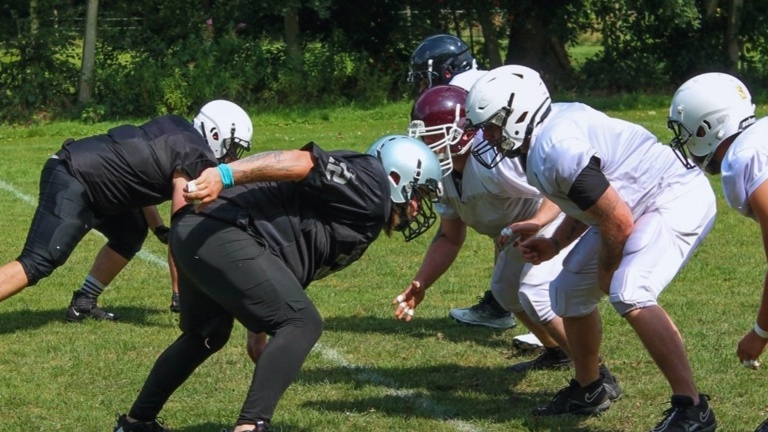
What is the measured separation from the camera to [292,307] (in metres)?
4.55

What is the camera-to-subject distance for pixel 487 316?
24.9ft

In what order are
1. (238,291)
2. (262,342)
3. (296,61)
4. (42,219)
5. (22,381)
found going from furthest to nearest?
(296,61)
(42,219)
(22,381)
(262,342)
(238,291)

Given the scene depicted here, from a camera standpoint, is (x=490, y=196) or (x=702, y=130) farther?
(x=490, y=196)

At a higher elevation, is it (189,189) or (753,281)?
(189,189)

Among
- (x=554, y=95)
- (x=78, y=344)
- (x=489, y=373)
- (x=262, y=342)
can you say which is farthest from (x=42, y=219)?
(x=554, y=95)

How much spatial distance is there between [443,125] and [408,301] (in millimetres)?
935

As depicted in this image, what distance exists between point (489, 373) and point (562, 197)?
1864 millimetres

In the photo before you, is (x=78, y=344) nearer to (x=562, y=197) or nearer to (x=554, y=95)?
(x=562, y=197)

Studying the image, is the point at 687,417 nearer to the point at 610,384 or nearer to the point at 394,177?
the point at 610,384

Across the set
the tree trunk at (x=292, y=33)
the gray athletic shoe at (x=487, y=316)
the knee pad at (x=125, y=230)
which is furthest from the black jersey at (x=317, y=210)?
the tree trunk at (x=292, y=33)

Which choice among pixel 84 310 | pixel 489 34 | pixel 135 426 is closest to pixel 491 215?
pixel 135 426

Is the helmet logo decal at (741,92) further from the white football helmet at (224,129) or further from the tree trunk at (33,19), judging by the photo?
the tree trunk at (33,19)

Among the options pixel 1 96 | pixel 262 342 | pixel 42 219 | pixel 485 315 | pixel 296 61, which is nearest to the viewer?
pixel 262 342

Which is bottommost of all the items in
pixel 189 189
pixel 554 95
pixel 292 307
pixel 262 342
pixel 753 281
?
pixel 554 95
